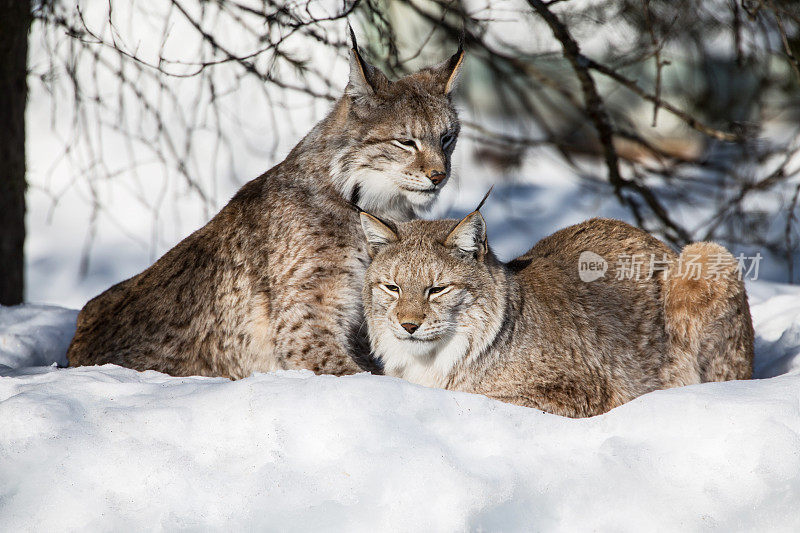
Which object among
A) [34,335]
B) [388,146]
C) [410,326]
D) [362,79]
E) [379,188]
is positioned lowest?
[34,335]

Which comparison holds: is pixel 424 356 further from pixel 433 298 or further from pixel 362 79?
pixel 362 79

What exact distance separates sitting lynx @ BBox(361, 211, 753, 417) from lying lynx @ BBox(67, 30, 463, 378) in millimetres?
215

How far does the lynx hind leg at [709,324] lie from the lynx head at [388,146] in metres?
1.35

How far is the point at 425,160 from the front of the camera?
3.83 meters

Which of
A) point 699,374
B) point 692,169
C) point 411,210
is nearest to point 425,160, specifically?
point 411,210

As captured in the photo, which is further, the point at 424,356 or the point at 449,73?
the point at 449,73

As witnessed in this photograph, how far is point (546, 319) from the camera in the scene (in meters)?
3.60

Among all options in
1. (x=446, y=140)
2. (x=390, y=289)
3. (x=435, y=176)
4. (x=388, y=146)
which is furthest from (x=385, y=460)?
(x=446, y=140)

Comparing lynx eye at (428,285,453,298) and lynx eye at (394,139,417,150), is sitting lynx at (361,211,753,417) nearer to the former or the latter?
lynx eye at (428,285,453,298)

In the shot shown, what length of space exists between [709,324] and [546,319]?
2.97 feet

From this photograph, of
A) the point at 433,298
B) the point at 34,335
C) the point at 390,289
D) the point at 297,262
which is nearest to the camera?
the point at 433,298

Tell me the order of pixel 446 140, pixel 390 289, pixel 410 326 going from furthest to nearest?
pixel 446 140, pixel 390 289, pixel 410 326

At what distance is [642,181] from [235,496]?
15.0 ft

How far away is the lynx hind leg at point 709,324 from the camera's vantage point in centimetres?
388
